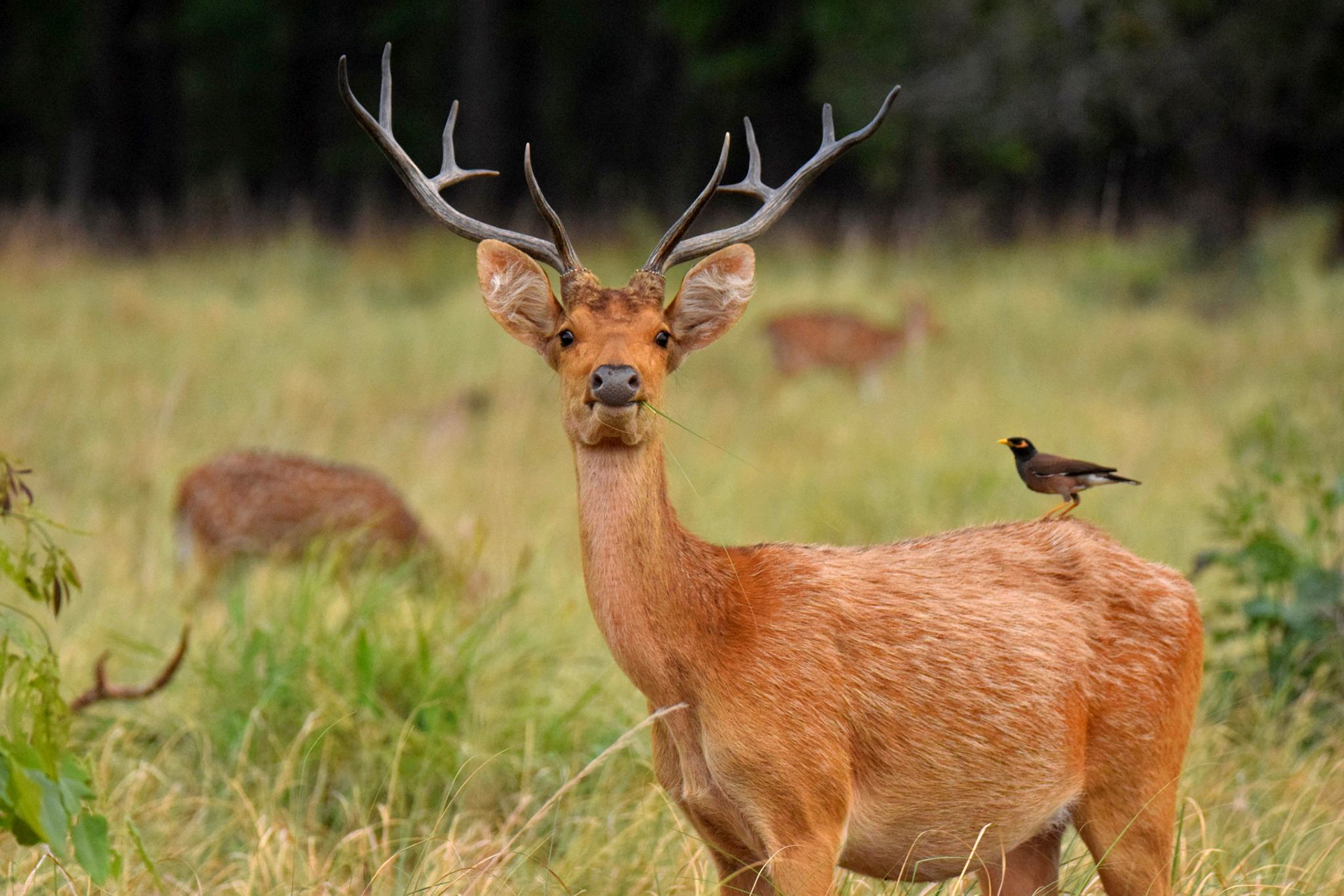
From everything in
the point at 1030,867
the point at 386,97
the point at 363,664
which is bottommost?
the point at 1030,867

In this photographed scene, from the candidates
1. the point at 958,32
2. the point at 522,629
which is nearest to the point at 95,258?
the point at 958,32

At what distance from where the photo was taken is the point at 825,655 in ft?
10.2

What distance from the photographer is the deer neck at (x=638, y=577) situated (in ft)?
9.98

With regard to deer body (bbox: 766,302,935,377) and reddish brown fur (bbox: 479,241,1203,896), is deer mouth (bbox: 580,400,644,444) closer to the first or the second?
reddish brown fur (bbox: 479,241,1203,896)

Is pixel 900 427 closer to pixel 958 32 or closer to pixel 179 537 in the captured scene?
pixel 179 537

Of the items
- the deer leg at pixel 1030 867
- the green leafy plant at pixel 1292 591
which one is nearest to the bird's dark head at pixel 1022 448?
the deer leg at pixel 1030 867

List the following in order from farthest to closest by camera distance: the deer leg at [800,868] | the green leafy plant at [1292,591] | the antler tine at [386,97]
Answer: the green leafy plant at [1292,591], the antler tine at [386,97], the deer leg at [800,868]

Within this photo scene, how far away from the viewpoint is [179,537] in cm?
734

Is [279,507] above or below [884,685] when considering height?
below

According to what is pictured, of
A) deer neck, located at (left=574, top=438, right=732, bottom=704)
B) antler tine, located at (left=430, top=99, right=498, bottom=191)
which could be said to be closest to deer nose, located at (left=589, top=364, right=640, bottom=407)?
deer neck, located at (left=574, top=438, right=732, bottom=704)

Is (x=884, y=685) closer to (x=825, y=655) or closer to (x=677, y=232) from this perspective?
(x=825, y=655)

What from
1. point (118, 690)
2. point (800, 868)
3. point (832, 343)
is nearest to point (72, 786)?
point (800, 868)

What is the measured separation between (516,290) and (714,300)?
1.34ft

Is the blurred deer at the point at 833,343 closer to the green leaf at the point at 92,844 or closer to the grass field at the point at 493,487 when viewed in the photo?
the grass field at the point at 493,487
